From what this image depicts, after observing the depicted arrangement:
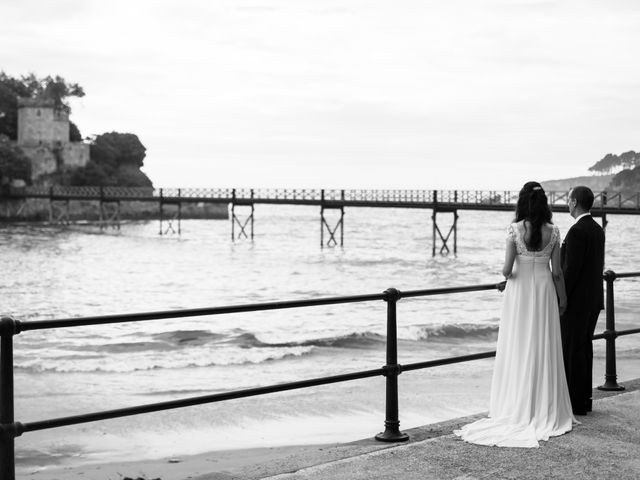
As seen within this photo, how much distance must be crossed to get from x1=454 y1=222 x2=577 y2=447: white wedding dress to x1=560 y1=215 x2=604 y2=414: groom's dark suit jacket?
27 cm

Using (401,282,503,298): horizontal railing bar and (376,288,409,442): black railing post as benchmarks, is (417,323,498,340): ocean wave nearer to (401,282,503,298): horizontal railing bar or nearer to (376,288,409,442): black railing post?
(401,282,503,298): horizontal railing bar

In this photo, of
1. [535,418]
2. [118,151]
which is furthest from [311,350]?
[118,151]

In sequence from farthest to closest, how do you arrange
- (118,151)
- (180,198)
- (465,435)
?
(118,151), (180,198), (465,435)

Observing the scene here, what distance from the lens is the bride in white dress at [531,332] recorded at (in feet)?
17.9

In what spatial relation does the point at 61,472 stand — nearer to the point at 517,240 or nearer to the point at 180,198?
Result: the point at 517,240

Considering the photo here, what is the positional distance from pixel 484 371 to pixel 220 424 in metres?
5.33

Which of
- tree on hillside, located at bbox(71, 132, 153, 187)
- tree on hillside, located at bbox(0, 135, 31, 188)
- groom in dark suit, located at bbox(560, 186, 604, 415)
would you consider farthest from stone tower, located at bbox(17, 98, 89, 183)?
groom in dark suit, located at bbox(560, 186, 604, 415)

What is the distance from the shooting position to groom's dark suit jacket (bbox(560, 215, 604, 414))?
5.87 metres

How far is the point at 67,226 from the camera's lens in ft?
354

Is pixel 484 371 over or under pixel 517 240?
under

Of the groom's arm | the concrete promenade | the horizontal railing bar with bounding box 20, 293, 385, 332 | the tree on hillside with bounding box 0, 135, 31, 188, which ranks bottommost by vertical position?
the concrete promenade

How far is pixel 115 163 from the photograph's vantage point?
139m

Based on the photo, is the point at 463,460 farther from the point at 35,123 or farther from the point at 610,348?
the point at 35,123

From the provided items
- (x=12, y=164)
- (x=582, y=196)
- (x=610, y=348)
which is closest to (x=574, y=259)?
(x=582, y=196)
